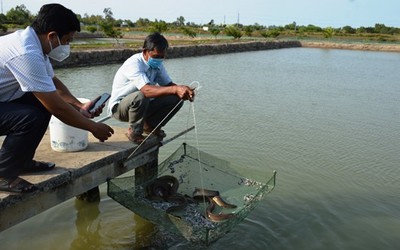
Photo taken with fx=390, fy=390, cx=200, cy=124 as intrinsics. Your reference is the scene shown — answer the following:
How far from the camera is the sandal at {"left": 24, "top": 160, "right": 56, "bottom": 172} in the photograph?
3.21 metres

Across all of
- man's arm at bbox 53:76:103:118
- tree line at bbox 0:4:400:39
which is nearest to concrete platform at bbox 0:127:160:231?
man's arm at bbox 53:76:103:118

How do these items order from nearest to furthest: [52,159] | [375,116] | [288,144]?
[52,159], [288,144], [375,116]

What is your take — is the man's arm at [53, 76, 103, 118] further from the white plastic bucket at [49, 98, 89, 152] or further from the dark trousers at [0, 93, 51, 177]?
the dark trousers at [0, 93, 51, 177]

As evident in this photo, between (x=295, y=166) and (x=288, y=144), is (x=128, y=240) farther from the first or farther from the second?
(x=288, y=144)

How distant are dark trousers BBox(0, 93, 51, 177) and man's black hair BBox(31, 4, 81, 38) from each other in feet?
1.81

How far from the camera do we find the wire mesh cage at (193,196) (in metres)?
3.59

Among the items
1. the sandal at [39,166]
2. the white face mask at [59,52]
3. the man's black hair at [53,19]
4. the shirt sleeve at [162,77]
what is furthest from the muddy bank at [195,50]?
the man's black hair at [53,19]

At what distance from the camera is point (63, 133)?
380 cm

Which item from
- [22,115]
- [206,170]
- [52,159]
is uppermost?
[22,115]

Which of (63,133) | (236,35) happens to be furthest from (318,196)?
(236,35)

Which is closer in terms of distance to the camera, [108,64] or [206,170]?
[206,170]

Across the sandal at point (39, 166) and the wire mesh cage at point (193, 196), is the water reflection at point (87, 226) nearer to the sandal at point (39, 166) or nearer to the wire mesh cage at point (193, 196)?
the wire mesh cage at point (193, 196)

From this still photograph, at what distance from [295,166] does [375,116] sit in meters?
5.36

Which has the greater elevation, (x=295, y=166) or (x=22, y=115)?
(x=22, y=115)
